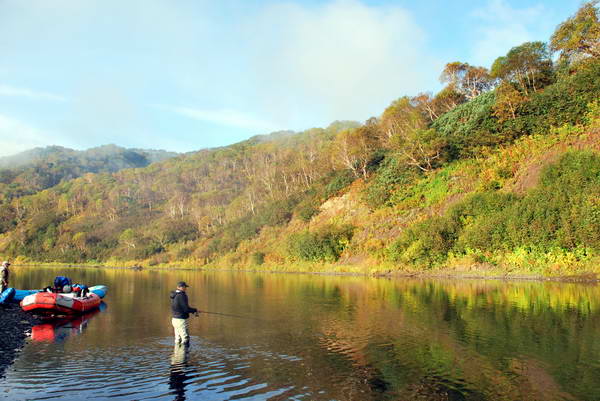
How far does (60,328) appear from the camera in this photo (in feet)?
66.1

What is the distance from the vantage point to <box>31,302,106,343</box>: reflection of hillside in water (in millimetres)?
17578

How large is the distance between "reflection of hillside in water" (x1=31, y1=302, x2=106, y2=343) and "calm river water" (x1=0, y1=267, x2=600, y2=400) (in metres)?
0.06

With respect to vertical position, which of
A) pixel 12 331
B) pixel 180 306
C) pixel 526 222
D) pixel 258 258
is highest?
pixel 526 222

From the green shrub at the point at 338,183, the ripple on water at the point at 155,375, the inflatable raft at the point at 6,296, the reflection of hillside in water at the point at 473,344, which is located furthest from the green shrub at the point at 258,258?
the ripple on water at the point at 155,375

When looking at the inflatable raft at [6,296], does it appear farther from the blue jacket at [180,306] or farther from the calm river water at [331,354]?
the blue jacket at [180,306]

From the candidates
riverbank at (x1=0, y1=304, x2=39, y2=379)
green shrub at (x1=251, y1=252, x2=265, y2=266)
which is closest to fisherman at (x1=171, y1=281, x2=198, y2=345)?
riverbank at (x1=0, y1=304, x2=39, y2=379)

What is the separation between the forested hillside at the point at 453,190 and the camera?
3962 centimetres

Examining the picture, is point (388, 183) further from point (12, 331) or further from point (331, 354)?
point (12, 331)

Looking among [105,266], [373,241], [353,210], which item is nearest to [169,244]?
[105,266]

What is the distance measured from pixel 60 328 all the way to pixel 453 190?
44.6m

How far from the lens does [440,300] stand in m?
26.9

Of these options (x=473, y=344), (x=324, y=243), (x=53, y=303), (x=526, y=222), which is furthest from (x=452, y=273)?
(x=53, y=303)

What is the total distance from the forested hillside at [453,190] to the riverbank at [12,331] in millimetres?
36259

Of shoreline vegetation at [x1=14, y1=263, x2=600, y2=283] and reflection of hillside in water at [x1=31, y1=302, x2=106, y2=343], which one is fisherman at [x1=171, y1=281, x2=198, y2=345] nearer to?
reflection of hillside in water at [x1=31, y1=302, x2=106, y2=343]
